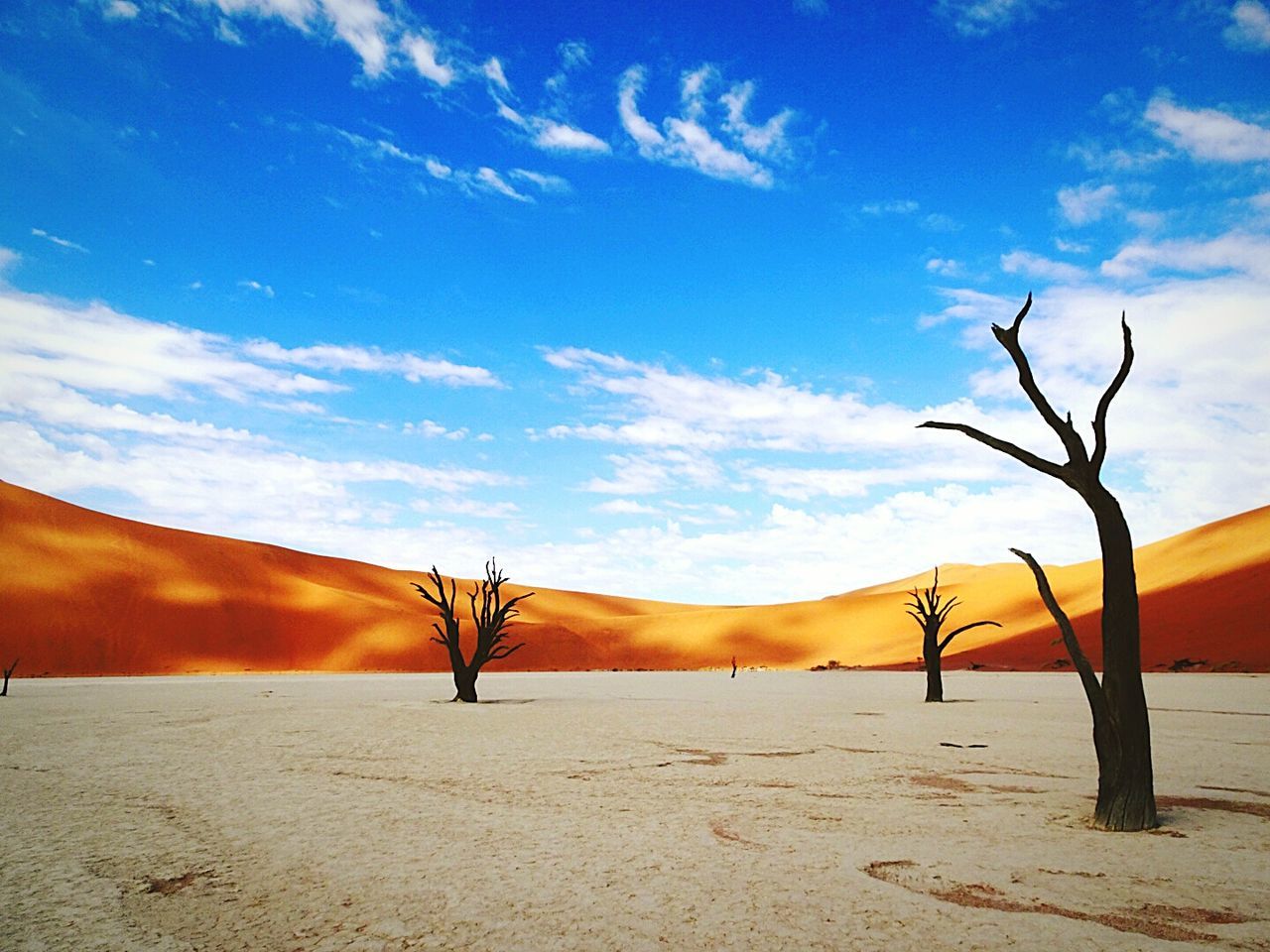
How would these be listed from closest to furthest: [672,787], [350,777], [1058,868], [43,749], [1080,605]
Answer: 1. [1058,868]
2. [672,787]
3. [350,777]
4. [43,749]
5. [1080,605]

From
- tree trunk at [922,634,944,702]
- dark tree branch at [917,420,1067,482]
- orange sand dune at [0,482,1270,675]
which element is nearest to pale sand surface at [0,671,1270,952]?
dark tree branch at [917,420,1067,482]

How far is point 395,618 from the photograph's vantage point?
Answer: 69.2 m

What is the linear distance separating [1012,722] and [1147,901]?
12083 mm

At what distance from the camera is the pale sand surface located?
4.53 meters

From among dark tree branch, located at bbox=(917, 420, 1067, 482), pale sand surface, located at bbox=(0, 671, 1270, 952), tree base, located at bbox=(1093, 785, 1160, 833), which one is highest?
dark tree branch, located at bbox=(917, 420, 1067, 482)

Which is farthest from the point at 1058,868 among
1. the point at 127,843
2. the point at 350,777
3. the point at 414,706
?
the point at 414,706

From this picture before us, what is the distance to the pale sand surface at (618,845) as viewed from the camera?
4.53 metres

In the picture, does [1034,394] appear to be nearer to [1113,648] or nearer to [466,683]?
[1113,648]

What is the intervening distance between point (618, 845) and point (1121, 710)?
13.6 feet

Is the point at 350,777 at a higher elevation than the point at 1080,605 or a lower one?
lower

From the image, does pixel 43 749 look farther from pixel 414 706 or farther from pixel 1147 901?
pixel 1147 901

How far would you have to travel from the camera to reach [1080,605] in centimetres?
5697

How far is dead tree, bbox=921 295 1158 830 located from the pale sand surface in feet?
1.15

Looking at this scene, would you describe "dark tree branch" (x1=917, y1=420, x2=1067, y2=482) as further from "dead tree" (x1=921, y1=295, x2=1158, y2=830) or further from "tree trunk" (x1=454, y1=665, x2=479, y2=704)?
"tree trunk" (x1=454, y1=665, x2=479, y2=704)
